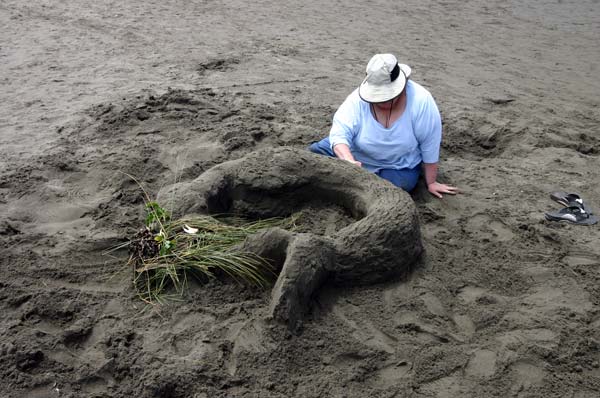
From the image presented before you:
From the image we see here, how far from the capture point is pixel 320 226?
4.68 meters

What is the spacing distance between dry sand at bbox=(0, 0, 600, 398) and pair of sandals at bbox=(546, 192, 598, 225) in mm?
71

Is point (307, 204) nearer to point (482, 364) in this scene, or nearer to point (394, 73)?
point (394, 73)

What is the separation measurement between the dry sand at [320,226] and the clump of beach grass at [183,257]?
10cm

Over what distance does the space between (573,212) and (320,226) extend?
185 cm

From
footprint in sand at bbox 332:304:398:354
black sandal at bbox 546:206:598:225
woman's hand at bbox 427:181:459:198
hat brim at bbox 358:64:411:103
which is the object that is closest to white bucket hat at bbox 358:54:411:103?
hat brim at bbox 358:64:411:103

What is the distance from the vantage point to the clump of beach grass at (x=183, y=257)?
404 cm

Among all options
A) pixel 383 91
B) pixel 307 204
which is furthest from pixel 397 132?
pixel 307 204

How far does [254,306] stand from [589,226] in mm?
2497

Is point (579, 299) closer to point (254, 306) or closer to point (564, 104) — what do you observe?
point (254, 306)

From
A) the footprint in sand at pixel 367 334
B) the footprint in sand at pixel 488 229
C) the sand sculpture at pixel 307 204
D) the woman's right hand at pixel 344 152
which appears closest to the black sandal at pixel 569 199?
the footprint in sand at pixel 488 229

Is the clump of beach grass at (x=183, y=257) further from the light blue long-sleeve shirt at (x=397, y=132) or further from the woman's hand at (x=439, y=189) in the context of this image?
the woman's hand at (x=439, y=189)

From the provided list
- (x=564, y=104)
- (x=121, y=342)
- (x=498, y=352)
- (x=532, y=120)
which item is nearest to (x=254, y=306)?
(x=121, y=342)

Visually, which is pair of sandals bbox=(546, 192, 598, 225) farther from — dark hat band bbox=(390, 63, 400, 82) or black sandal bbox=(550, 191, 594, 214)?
dark hat band bbox=(390, 63, 400, 82)

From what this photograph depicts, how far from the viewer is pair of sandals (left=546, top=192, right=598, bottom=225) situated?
4926 millimetres
